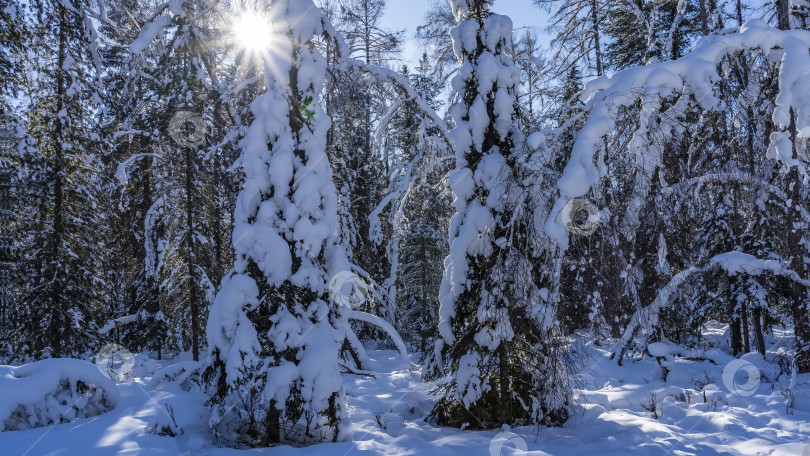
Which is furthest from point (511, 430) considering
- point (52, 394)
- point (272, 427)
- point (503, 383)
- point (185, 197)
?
point (185, 197)

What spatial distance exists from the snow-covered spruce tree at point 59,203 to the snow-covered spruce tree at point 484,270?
36.1ft

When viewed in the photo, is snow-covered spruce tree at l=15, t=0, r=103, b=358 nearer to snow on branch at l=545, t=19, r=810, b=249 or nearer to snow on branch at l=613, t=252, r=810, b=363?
snow on branch at l=545, t=19, r=810, b=249

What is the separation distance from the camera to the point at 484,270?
6.84 m

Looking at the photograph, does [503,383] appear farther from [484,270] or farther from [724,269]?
[724,269]

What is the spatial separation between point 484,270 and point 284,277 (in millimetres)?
2878

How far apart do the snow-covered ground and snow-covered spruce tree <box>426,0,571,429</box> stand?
486 millimetres

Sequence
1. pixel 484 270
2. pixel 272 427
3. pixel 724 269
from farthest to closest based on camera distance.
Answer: pixel 724 269
pixel 484 270
pixel 272 427

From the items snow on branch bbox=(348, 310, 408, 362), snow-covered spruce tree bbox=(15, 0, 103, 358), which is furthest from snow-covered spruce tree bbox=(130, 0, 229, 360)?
snow on branch bbox=(348, 310, 408, 362)

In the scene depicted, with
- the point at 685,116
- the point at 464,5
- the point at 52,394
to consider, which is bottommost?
the point at 52,394

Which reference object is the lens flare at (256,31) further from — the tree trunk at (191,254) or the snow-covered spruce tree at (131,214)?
the snow-covered spruce tree at (131,214)

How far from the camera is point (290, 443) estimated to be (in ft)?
20.9

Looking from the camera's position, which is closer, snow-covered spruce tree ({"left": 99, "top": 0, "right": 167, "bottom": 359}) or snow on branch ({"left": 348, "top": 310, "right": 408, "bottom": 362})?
snow on branch ({"left": 348, "top": 310, "right": 408, "bottom": 362})

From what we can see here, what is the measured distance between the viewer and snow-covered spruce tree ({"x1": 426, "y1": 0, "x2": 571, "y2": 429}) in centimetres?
646

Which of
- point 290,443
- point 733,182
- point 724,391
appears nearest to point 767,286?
point 724,391
